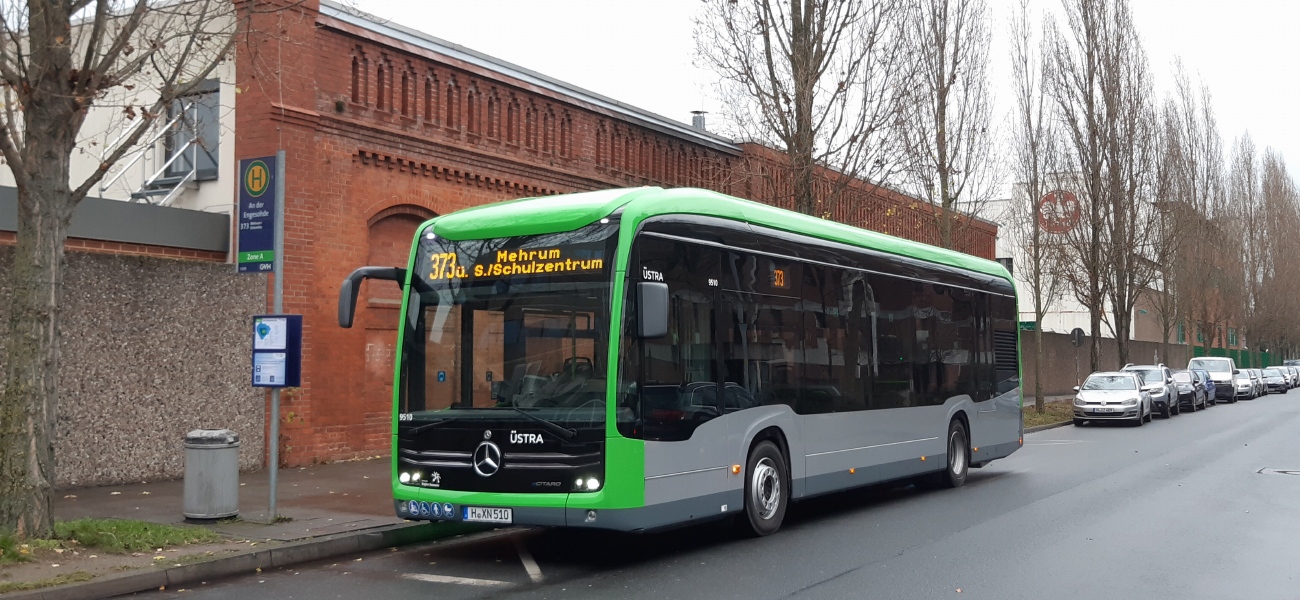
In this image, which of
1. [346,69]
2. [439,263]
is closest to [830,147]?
[346,69]

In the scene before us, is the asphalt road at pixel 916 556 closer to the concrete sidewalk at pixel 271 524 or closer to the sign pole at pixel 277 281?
the concrete sidewalk at pixel 271 524

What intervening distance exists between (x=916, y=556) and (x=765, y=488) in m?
1.69

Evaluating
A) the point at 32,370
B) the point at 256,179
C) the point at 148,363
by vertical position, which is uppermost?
the point at 256,179

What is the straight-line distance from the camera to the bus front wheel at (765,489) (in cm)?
1035

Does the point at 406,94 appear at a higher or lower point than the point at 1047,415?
higher

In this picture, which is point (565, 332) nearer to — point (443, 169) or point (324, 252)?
point (324, 252)

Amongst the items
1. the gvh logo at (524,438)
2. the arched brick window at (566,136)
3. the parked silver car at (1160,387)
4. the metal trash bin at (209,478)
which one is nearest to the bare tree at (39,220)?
the metal trash bin at (209,478)

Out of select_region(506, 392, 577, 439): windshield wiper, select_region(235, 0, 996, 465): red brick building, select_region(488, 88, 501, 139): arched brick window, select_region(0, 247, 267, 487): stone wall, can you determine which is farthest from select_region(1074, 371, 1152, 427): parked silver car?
select_region(506, 392, 577, 439): windshield wiper

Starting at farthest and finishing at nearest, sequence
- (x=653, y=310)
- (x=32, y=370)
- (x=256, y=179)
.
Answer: (x=256, y=179) < (x=32, y=370) < (x=653, y=310)

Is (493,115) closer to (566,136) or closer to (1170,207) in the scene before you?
(566,136)

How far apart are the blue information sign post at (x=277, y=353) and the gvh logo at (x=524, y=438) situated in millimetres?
2837

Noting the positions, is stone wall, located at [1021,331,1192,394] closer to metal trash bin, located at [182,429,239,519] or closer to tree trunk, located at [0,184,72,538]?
metal trash bin, located at [182,429,239,519]

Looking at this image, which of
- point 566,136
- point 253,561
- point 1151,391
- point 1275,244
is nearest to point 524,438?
point 253,561

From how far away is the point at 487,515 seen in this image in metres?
8.83
